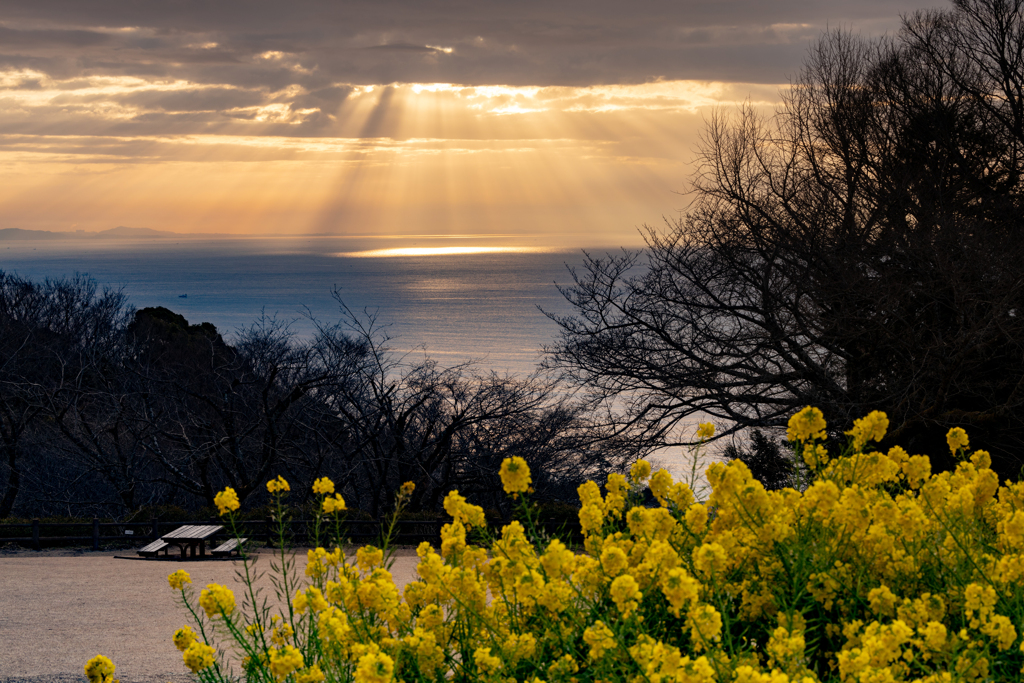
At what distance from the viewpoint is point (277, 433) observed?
723 inches

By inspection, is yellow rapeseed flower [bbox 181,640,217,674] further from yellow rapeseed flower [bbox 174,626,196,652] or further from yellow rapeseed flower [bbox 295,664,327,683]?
yellow rapeseed flower [bbox 295,664,327,683]

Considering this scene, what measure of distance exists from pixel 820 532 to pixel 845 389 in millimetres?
11816

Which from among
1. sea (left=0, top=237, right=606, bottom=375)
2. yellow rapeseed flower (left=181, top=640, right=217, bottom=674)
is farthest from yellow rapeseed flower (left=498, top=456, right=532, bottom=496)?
sea (left=0, top=237, right=606, bottom=375)

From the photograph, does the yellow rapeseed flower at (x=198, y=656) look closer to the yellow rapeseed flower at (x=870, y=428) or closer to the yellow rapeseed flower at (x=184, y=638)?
the yellow rapeseed flower at (x=184, y=638)

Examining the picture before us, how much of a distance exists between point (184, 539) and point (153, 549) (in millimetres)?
514

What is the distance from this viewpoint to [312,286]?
150m

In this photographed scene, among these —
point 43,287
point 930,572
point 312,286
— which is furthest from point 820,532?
point 312,286

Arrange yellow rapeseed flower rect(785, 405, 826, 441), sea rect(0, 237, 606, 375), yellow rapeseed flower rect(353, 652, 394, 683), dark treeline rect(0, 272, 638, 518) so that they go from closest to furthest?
yellow rapeseed flower rect(353, 652, 394, 683)
yellow rapeseed flower rect(785, 405, 826, 441)
dark treeline rect(0, 272, 638, 518)
sea rect(0, 237, 606, 375)

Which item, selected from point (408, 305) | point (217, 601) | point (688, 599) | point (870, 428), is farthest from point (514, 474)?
point (408, 305)

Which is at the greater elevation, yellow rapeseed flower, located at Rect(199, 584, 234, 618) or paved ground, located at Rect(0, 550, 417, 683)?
yellow rapeseed flower, located at Rect(199, 584, 234, 618)

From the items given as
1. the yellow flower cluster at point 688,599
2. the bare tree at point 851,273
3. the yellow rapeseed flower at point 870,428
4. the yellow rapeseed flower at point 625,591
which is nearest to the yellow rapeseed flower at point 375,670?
the yellow flower cluster at point 688,599

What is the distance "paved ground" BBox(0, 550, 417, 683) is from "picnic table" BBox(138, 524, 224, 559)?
26 centimetres

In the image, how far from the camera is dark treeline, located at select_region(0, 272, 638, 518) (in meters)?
17.1

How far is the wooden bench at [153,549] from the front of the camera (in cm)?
1353
